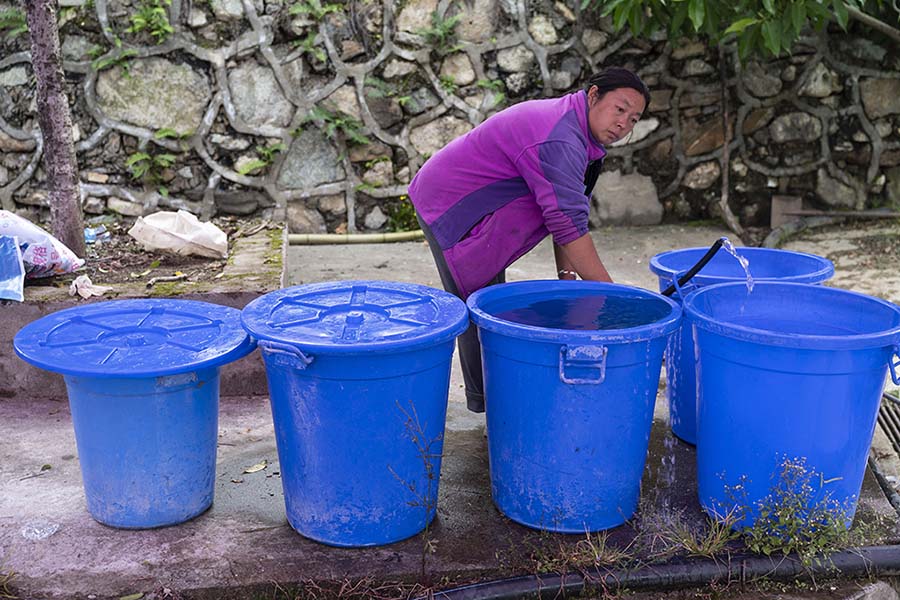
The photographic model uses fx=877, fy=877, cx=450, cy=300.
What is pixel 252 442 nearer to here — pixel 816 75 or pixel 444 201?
pixel 444 201

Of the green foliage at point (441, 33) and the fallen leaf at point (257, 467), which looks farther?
the green foliage at point (441, 33)

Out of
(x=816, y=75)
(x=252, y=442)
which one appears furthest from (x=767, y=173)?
(x=252, y=442)

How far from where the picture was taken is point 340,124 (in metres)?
6.41

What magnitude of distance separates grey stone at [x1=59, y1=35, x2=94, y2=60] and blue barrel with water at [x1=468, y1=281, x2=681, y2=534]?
14.3ft

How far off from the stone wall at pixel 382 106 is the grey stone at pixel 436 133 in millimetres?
11

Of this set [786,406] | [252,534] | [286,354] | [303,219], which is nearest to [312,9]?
[303,219]

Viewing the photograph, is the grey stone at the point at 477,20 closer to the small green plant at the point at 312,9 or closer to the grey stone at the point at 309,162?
the small green plant at the point at 312,9

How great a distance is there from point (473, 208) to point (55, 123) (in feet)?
7.64

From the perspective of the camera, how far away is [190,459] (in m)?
2.84

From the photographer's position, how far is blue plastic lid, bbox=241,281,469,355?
2521mm

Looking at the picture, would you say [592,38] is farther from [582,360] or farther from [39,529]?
[39,529]

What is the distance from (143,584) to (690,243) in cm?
508

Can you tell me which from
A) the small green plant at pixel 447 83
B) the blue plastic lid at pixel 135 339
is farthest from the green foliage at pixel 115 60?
the blue plastic lid at pixel 135 339

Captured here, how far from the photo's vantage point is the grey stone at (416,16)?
21.1 feet
